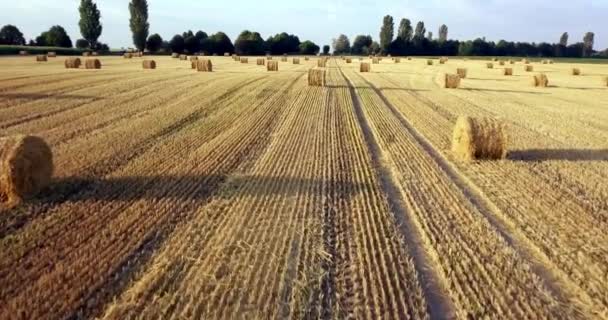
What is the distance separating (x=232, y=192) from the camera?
8.43 metres

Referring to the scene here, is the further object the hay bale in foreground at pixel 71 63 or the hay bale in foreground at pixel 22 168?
the hay bale in foreground at pixel 71 63

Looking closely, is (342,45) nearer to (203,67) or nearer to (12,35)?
(12,35)

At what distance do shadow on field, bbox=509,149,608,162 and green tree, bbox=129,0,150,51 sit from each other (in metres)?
90.4

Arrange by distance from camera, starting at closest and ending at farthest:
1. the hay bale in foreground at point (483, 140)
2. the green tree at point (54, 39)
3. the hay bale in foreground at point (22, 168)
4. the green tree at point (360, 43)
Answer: the hay bale in foreground at point (22, 168) < the hay bale in foreground at point (483, 140) < the green tree at point (54, 39) < the green tree at point (360, 43)

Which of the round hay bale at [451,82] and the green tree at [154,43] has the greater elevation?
the green tree at [154,43]

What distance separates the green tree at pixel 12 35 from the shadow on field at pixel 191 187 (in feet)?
296

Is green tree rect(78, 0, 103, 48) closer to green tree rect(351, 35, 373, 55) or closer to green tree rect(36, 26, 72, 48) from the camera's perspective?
green tree rect(36, 26, 72, 48)

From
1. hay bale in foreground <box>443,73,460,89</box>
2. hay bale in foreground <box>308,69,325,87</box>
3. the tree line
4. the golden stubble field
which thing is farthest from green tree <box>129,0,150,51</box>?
the golden stubble field

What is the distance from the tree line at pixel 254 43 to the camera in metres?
89.1

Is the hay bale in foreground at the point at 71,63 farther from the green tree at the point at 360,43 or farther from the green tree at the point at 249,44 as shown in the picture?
the green tree at the point at 360,43

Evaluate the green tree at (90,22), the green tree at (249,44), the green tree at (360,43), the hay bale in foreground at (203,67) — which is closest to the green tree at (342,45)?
the green tree at (360,43)

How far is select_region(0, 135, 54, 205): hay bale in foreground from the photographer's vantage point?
7.77 metres

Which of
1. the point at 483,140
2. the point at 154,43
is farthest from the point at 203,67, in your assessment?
the point at 154,43

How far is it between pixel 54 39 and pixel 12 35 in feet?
32.6
